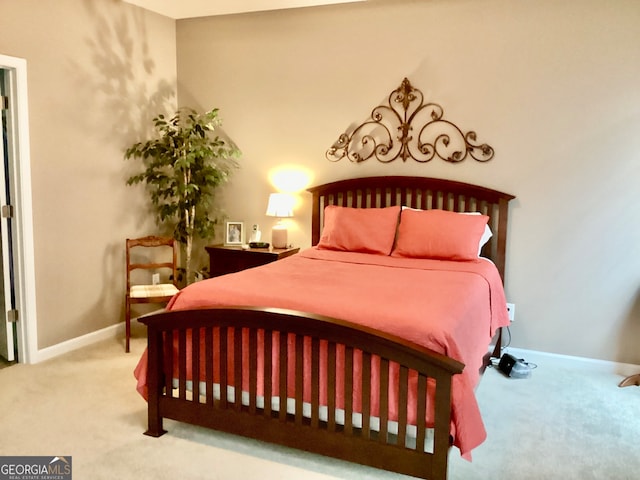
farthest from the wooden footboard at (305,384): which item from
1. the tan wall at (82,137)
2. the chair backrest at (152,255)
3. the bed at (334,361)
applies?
the chair backrest at (152,255)

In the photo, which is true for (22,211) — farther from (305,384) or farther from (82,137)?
(305,384)

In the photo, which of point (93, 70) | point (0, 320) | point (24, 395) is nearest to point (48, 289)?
point (0, 320)

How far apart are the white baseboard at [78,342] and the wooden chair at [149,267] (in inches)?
14.9

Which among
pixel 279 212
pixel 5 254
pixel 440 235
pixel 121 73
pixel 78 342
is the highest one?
pixel 121 73

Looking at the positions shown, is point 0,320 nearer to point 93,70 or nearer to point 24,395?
point 24,395

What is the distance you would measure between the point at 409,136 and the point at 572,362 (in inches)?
82.2

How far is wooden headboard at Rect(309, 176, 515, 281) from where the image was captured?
3.91 meters

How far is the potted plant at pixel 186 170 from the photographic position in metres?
4.45

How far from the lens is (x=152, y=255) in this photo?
15.8ft

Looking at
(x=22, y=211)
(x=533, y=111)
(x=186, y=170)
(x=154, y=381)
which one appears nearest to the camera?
(x=154, y=381)

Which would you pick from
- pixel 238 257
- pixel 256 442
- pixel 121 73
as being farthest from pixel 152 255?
pixel 256 442

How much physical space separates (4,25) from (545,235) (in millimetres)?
3943

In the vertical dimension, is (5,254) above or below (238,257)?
above

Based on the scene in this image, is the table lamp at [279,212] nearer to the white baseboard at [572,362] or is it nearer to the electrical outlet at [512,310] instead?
the electrical outlet at [512,310]
